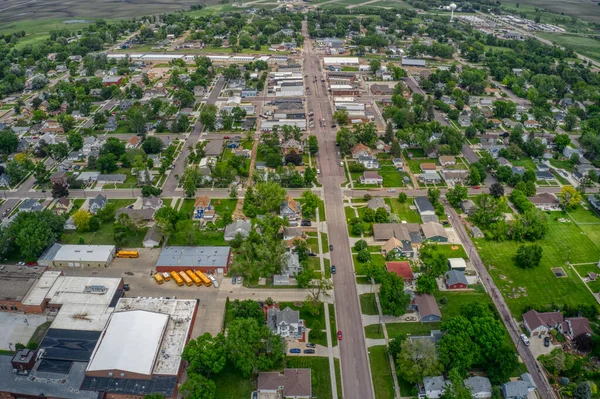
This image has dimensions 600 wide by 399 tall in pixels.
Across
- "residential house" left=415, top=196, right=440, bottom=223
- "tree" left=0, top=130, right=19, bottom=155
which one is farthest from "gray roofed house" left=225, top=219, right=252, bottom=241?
"tree" left=0, top=130, right=19, bottom=155

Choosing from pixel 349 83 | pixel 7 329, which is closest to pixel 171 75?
pixel 349 83

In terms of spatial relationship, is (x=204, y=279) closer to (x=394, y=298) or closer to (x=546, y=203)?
(x=394, y=298)

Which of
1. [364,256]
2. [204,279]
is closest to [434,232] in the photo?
[364,256]

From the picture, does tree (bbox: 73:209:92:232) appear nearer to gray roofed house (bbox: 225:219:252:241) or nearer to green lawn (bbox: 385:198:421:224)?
gray roofed house (bbox: 225:219:252:241)

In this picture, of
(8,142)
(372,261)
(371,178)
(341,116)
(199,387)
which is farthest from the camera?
(341,116)

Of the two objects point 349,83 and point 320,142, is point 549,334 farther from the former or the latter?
point 349,83

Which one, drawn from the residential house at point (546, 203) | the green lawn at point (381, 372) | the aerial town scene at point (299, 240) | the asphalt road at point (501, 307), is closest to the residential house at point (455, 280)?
the aerial town scene at point (299, 240)
